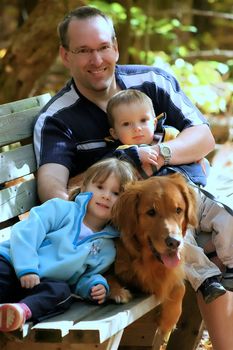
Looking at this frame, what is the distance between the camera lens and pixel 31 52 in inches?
284

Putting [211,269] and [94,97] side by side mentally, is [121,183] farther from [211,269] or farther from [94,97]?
[94,97]

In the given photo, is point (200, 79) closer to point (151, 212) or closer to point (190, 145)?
point (190, 145)

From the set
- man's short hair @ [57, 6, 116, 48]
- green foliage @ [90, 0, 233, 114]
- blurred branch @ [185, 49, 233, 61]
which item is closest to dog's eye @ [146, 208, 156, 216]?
man's short hair @ [57, 6, 116, 48]

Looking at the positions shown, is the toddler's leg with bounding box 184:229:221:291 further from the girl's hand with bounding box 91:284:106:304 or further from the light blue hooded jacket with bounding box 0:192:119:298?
the girl's hand with bounding box 91:284:106:304

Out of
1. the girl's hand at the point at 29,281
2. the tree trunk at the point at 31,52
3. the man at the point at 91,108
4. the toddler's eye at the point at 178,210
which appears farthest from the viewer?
the tree trunk at the point at 31,52

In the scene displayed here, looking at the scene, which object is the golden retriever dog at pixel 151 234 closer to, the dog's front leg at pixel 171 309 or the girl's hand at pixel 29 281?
the dog's front leg at pixel 171 309

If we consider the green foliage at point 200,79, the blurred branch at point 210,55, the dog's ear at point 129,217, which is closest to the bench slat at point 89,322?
the dog's ear at point 129,217

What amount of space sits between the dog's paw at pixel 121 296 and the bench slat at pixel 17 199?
36.5 inches

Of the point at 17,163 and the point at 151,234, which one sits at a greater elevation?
the point at 151,234

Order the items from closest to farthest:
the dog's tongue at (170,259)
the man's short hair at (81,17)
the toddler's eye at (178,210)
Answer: the dog's tongue at (170,259)
the toddler's eye at (178,210)
the man's short hair at (81,17)

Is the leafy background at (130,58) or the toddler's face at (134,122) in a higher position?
the toddler's face at (134,122)

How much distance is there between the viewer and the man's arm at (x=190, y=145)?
4.05m

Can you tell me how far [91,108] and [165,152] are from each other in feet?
1.79

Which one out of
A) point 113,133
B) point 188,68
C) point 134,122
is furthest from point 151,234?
point 188,68
